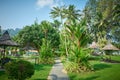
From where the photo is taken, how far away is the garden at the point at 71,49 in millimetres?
15711

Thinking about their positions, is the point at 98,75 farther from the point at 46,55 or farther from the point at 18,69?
the point at 46,55

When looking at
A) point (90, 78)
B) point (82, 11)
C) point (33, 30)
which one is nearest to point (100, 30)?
point (82, 11)

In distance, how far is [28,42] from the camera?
2462 inches

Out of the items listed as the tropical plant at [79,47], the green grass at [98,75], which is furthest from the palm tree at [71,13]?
the green grass at [98,75]

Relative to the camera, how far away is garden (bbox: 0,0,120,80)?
51.5 feet

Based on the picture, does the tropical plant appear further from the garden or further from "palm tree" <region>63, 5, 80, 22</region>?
"palm tree" <region>63, 5, 80, 22</region>

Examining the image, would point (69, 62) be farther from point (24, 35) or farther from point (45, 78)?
point (24, 35)

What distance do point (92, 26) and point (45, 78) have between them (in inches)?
2237

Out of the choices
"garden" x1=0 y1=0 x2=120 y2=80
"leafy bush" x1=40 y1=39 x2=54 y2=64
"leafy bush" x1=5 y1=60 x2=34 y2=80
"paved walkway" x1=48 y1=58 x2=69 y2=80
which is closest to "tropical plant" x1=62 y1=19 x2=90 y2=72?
"garden" x1=0 y1=0 x2=120 y2=80

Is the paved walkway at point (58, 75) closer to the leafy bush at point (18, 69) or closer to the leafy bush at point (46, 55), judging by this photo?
the leafy bush at point (18, 69)

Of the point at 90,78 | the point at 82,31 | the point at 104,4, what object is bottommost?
the point at 90,78

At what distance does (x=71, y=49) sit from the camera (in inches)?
825

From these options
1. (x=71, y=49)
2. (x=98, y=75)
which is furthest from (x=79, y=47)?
(x=98, y=75)

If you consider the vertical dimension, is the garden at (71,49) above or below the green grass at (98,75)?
above
